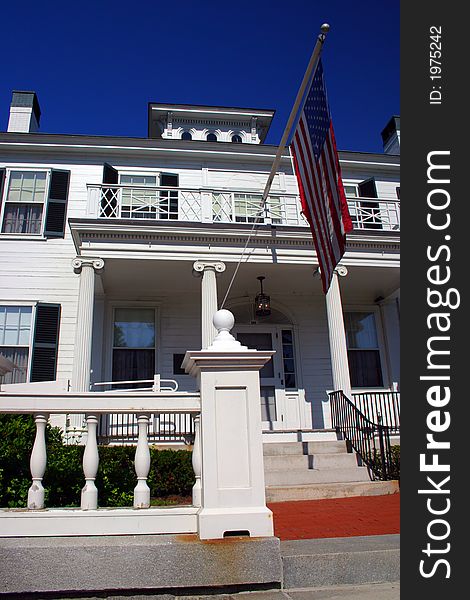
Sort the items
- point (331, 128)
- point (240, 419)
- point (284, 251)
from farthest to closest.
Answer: point (284, 251) → point (331, 128) → point (240, 419)

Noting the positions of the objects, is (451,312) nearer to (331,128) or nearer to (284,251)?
(331,128)

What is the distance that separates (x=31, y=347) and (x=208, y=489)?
374 inches

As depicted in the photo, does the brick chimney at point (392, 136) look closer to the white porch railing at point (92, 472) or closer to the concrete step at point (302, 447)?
the concrete step at point (302, 447)

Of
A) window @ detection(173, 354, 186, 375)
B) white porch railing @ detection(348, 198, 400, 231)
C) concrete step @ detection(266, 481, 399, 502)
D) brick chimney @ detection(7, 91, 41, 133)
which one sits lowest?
concrete step @ detection(266, 481, 399, 502)

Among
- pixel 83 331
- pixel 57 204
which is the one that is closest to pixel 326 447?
pixel 83 331

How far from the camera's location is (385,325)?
13695mm

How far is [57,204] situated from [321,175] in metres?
7.99

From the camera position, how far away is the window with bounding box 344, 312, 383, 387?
13.4 metres

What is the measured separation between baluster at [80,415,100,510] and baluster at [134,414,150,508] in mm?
287

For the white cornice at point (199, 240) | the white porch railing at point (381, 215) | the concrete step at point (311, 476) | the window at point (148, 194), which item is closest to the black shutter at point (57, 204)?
the window at point (148, 194)

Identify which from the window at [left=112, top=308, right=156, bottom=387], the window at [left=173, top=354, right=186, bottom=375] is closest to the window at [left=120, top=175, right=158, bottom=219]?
the window at [left=112, top=308, right=156, bottom=387]

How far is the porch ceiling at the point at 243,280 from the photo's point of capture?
Result: 1146cm

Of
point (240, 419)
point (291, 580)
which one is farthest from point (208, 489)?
point (291, 580)

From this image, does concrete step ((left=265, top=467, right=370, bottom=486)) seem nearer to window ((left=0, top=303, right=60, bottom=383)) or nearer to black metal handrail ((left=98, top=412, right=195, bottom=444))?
black metal handrail ((left=98, top=412, right=195, bottom=444))
